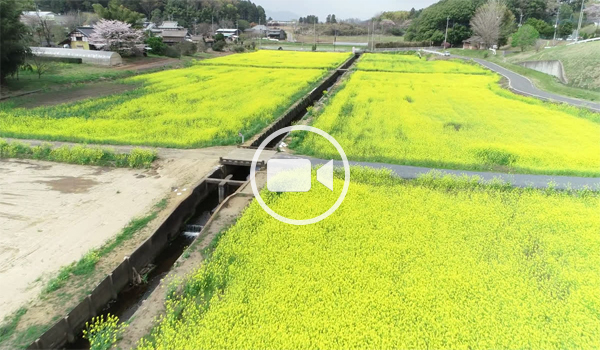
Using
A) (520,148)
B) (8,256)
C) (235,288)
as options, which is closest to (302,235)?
(235,288)

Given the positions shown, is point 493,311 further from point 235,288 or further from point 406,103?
point 406,103

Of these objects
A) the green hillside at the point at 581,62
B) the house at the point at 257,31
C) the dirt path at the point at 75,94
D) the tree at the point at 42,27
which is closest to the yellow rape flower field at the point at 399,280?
the dirt path at the point at 75,94

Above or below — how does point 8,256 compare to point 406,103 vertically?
below

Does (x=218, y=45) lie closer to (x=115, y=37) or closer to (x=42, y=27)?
(x=115, y=37)

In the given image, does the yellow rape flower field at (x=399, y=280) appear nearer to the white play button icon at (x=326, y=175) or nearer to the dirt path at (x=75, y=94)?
the white play button icon at (x=326, y=175)

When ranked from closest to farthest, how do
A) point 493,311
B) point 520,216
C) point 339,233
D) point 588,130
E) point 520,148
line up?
point 493,311
point 339,233
point 520,216
point 520,148
point 588,130

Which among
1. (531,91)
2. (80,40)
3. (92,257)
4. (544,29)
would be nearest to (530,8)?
(544,29)
